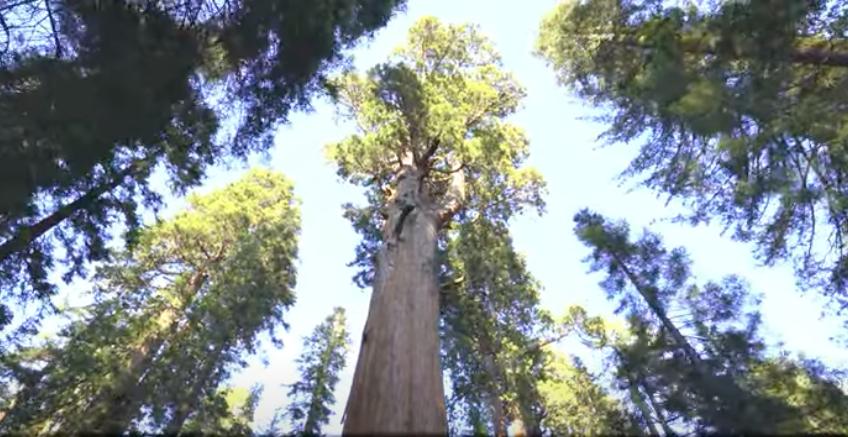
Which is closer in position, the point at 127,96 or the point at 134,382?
the point at 134,382

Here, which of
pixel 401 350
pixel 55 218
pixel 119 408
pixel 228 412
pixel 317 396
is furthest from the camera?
pixel 317 396

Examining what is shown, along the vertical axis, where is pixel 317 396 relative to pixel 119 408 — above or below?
above

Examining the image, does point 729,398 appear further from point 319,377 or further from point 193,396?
point 319,377

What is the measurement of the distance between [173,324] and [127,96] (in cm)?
612

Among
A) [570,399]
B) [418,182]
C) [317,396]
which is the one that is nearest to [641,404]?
[418,182]

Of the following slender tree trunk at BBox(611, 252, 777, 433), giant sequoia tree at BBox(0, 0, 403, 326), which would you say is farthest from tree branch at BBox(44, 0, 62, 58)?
slender tree trunk at BBox(611, 252, 777, 433)

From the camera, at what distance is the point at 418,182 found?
7516mm

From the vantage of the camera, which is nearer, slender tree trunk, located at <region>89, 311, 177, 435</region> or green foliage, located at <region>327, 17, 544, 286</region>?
slender tree trunk, located at <region>89, 311, 177, 435</region>

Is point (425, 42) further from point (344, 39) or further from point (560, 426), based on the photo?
point (560, 426)

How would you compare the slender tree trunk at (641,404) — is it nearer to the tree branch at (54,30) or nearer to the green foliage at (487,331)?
the green foliage at (487,331)

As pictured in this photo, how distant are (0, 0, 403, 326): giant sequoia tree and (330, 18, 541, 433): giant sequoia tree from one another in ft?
5.79

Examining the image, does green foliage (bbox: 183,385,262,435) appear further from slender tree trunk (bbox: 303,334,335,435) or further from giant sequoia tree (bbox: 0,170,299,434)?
slender tree trunk (bbox: 303,334,335,435)

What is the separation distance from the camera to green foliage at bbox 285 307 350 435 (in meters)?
6.34

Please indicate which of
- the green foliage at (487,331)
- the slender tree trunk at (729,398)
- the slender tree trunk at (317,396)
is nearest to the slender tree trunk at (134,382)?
the slender tree trunk at (317,396)
